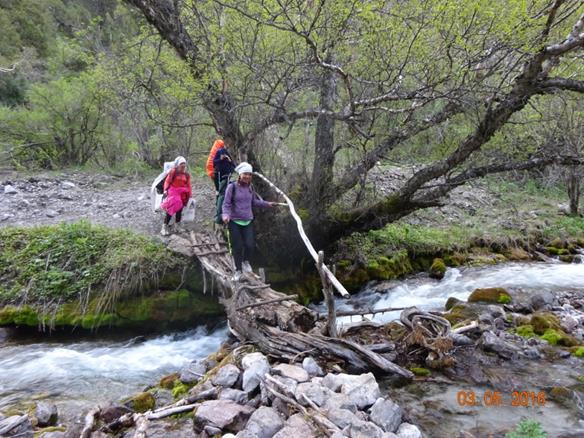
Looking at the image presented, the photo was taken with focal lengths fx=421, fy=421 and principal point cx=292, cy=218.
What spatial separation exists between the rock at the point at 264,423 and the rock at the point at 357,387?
0.75 meters

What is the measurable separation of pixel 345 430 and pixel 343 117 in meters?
5.69

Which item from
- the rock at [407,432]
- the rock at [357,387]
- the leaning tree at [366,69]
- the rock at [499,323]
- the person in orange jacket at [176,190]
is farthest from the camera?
the person in orange jacket at [176,190]

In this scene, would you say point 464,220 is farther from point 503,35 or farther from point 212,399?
point 212,399

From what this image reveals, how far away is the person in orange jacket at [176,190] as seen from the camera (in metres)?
9.04

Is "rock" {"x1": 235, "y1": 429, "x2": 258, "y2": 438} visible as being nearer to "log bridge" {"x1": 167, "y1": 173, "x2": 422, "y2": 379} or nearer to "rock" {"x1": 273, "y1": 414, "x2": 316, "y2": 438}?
"rock" {"x1": 273, "y1": 414, "x2": 316, "y2": 438}

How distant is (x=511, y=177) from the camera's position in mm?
20203

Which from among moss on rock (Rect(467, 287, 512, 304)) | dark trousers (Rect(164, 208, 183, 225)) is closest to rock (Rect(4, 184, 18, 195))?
dark trousers (Rect(164, 208, 183, 225))

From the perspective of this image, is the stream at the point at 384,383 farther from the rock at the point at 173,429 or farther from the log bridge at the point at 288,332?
the rock at the point at 173,429

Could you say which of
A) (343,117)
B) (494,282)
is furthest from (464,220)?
(343,117)

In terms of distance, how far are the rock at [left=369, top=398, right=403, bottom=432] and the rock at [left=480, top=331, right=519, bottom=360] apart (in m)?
2.67

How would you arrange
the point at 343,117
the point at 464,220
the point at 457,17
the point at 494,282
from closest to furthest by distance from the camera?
1. the point at 457,17
2. the point at 343,117
3. the point at 494,282
4. the point at 464,220

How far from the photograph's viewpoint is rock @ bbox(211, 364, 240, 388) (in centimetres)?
471

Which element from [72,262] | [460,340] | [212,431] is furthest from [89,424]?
[460,340]

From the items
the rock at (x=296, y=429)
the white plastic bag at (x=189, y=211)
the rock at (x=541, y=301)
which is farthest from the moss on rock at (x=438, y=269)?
the rock at (x=296, y=429)
